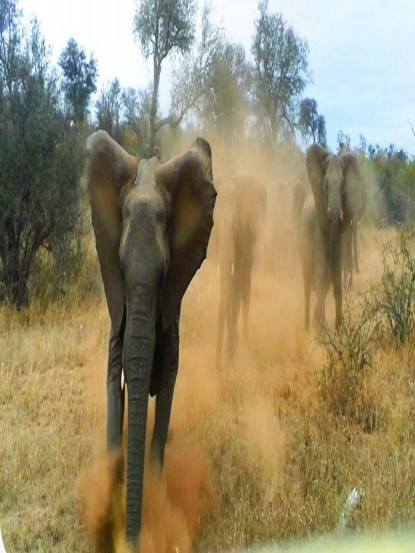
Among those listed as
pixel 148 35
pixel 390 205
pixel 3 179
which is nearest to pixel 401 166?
pixel 390 205

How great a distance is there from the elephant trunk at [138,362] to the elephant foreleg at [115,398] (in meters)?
0.28

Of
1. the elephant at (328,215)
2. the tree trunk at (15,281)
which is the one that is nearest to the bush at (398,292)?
the elephant at (328,215)

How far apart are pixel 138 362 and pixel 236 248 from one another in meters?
2.16

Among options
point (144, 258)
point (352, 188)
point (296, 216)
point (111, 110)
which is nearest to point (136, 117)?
point (111, 110)

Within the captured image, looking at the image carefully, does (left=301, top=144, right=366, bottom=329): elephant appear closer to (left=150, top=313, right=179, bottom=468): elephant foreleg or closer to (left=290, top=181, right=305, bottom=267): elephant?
(left=290, top=181, right=305, bottom=267): elephant

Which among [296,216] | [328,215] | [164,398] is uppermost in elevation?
[296,216]

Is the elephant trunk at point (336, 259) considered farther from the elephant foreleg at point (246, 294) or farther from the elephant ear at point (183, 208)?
the elephant ear at point (183, 208)

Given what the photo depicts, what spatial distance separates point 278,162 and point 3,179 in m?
2.35

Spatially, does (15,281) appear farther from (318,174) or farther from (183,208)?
(183,208)

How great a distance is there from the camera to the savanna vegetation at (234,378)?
291cm

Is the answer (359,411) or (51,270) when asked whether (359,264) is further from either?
(51,270)

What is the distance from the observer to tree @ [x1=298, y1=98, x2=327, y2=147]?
332 cm

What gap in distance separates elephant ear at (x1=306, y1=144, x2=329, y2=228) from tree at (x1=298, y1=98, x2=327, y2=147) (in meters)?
0.76

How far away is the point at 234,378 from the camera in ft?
12.8
